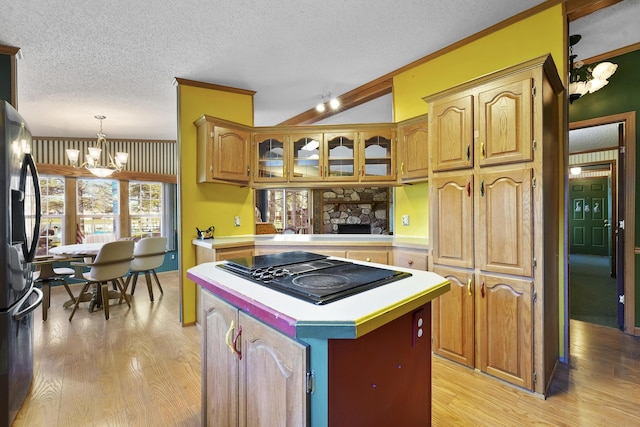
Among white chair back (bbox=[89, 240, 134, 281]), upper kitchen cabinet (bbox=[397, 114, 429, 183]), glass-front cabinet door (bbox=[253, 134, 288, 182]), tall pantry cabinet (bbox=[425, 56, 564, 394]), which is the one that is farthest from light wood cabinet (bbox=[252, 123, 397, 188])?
white chair back (bbox=[89, 240, 134, 281])

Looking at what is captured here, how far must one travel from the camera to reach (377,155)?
3396 millimetres

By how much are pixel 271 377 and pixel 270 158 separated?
286cm

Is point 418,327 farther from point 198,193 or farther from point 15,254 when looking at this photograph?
point 198,193

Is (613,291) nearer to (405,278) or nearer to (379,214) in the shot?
(379,214)

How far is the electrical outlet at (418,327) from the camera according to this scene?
1221 mm

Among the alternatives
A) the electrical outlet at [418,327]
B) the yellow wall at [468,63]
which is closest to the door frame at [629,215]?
the yellow wall at [468,63]

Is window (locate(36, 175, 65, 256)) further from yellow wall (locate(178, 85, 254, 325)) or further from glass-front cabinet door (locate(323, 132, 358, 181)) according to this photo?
glass-front cabinet door (locate(323, 132, 358, 181))

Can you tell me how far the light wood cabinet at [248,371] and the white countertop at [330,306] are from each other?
112 mm

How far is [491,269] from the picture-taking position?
2.14 m

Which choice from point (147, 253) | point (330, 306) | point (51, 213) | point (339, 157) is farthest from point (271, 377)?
point (51, 213)

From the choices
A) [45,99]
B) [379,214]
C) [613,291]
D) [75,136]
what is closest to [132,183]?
[75,136]

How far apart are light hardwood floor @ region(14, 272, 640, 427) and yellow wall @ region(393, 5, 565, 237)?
159cm

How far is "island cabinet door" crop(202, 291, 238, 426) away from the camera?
50.0 inches

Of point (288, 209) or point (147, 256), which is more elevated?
point (288, 209)
